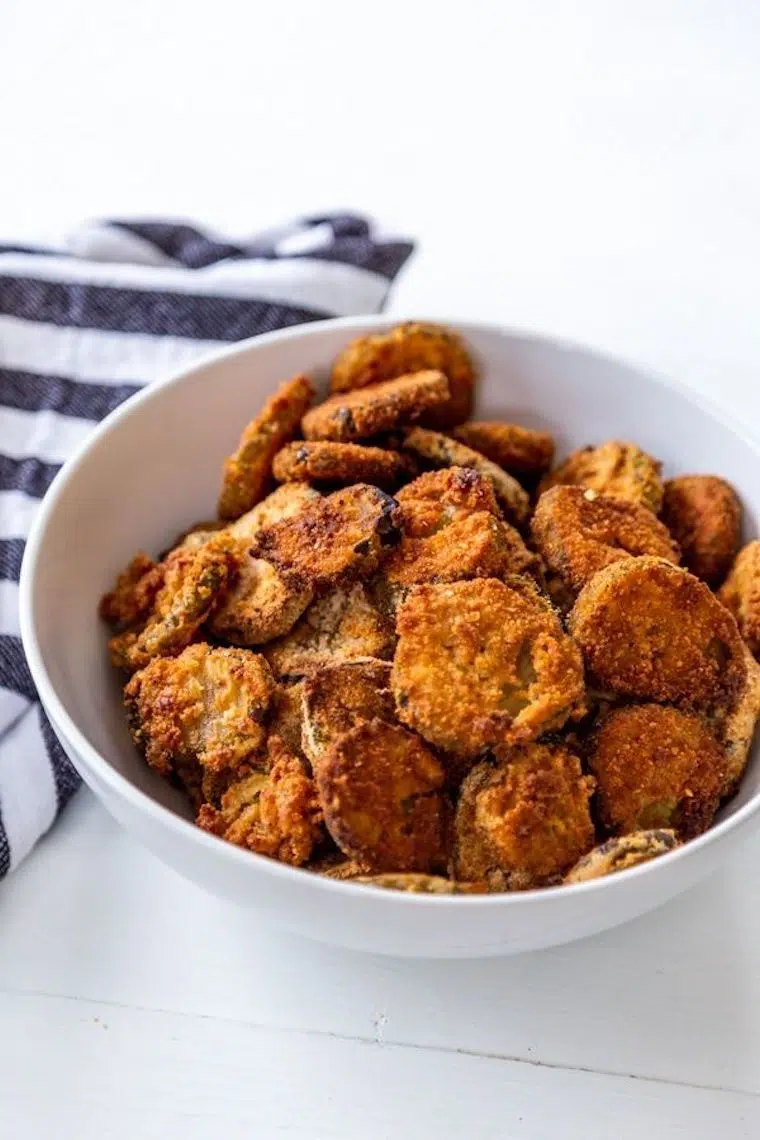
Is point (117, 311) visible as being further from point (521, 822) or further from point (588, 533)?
point (521, 822)

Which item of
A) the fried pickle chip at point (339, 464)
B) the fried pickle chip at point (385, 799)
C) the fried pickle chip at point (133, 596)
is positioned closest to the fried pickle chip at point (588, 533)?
the fried pickle chip at point (339, 464)

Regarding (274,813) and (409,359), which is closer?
(274,813)

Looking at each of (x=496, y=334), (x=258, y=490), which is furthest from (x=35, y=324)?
(x=496, y=334)

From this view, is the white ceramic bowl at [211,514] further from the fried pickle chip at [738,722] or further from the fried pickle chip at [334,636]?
the fried pickle chip at [334,636]

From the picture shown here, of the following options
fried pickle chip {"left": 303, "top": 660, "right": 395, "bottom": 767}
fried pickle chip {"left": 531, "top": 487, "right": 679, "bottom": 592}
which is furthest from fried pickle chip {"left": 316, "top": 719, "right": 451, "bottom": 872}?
fried pickle chip {"left": 531, "top": 487, "right": 679, "bottom": 592}

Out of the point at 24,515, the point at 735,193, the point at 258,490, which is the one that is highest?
the point at 735,193

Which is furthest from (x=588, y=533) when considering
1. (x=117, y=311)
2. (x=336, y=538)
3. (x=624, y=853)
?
(x=117, y=311)

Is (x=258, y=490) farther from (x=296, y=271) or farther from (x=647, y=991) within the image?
(x=647, y=991)
